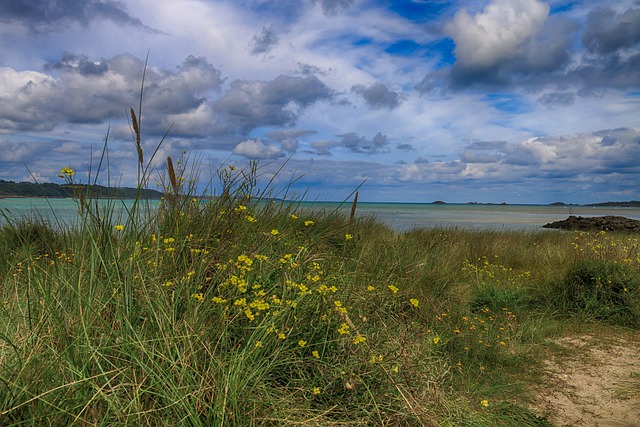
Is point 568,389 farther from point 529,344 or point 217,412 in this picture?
point 217,412

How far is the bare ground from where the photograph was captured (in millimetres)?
4395

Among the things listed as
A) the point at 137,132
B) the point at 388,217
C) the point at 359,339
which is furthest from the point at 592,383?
the point at 388,217

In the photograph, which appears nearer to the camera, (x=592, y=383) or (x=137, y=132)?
(x=137, y=132)

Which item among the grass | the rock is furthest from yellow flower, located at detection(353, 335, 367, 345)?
the rock

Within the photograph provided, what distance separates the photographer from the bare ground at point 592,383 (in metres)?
4.39

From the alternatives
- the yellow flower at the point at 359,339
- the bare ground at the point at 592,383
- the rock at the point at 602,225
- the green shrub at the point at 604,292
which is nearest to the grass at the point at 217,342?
the yellow flower at the point at 359,339

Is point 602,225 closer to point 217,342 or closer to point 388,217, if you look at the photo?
point 388,217

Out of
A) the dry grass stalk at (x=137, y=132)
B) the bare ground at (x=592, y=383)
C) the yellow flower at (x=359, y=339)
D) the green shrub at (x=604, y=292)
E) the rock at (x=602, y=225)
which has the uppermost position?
the dry grass stalk at (x=137, y=132)

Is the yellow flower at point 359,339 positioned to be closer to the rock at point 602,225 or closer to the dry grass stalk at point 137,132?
the dry grass stalk at point 137,132

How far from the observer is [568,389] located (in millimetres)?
5027

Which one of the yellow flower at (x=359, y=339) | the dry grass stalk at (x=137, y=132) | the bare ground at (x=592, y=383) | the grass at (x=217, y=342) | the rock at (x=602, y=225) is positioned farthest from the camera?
the rock at (x=602, y=225)

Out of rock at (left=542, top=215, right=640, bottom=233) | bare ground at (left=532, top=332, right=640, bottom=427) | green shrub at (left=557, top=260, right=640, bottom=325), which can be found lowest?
bare ground at (left=532, top=332, right=640, bottom=427)

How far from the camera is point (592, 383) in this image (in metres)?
5.22

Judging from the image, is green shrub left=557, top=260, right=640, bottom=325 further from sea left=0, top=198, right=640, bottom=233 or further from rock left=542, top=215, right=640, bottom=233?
rock left=542, top=215, right=640, bottom=233
